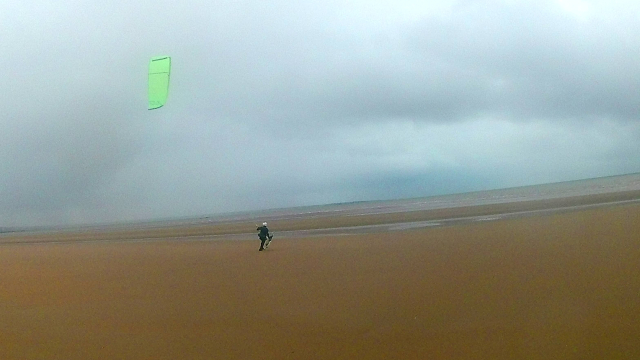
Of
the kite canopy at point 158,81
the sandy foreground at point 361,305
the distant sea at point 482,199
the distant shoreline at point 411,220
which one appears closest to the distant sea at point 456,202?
the distant sea at point 482,199

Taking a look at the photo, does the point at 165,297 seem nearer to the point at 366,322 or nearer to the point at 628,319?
the point at 366,322

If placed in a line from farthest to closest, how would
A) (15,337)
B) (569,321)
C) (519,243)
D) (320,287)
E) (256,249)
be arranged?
(256,249) → (519,243) → (320,287) → (15,337) → (569,321)

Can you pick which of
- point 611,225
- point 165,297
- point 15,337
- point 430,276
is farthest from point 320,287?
point 611,225

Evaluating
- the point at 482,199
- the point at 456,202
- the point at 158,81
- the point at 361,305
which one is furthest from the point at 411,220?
the point at 482,199

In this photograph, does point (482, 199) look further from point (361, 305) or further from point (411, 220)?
point (361, 305)

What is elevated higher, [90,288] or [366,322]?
[366,322]

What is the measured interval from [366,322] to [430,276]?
4028 millimetres

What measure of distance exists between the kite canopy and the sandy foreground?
4.41 metres

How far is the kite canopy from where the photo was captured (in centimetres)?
908

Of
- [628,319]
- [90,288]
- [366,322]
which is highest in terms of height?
[628,319]

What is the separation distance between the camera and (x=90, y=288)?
14.3m

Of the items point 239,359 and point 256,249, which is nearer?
point 239,359

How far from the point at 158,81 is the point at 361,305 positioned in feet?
20.1

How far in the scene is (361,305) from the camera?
9.89 m
